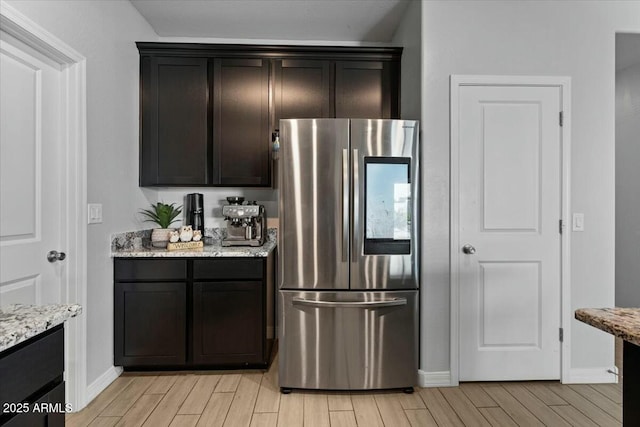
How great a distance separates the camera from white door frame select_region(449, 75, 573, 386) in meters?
2.47

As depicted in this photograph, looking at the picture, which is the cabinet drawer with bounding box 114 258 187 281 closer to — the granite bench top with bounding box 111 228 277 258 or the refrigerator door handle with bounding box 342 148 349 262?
the granite bench top with bounding box 111 228 277 258

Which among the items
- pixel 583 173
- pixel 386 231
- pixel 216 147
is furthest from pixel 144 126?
pixel 583 173

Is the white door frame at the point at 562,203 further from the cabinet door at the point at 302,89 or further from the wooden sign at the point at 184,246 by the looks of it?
the wooden sign at the point at 184,246

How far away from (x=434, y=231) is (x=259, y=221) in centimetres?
138

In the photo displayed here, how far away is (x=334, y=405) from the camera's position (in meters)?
2.24

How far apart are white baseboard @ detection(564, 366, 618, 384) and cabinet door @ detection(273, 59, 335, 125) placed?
2.66 m

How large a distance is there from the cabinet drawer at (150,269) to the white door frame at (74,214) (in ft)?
1.22

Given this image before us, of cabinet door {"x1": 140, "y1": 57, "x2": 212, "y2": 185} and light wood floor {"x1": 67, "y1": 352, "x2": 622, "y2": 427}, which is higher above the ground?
cabinet door {"x1": 140, "y1": 57, "x2": 212, "y2": 185}

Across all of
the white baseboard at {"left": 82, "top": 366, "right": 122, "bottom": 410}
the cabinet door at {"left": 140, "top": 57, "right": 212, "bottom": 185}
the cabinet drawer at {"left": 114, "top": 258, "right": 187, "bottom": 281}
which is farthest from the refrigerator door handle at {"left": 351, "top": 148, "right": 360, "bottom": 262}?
the white baseboard at {"left": 82, "top": 366, "right": 122, "bottom": 410}

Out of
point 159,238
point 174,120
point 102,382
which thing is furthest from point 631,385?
point 174,120

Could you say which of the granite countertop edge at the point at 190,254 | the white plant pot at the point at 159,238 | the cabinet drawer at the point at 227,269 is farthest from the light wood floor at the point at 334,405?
the white plant pot at the point at 159,238

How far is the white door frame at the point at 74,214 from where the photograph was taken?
83.5 inches

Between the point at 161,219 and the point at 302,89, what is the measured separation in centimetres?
163

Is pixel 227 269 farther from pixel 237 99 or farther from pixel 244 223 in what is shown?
pixel 237 99
